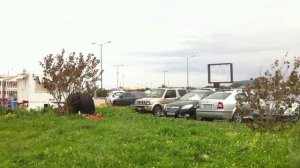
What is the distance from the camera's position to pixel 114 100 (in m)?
48.0

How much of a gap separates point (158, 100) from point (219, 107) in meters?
9.23

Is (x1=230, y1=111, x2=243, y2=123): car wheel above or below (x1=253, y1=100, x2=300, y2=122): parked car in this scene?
below

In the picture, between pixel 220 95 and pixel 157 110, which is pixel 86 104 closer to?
pixel 220 95

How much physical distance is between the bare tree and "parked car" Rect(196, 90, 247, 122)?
6.27 m

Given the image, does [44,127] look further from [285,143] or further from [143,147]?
[285,143]

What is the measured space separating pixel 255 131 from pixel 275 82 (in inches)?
64.5

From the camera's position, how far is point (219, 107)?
72.6 ft

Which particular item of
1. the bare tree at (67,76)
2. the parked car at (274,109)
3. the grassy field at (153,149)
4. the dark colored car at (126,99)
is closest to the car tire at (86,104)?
the bare tree at (67,76)

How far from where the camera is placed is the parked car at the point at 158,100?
3075cm

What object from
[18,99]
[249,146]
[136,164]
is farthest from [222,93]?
[18,99]

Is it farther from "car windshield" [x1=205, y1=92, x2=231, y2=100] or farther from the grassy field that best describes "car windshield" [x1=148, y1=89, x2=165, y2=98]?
the grassy field

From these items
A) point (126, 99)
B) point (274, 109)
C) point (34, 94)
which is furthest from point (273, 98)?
point (126, 99)

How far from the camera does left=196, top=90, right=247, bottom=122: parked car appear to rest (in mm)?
21938

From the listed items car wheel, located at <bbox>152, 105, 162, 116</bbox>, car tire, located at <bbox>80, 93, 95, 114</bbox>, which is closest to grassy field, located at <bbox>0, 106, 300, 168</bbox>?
car tire, located at <bbox>80, 93, 95, 114</bbox>
